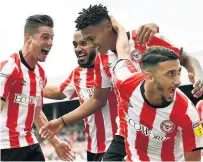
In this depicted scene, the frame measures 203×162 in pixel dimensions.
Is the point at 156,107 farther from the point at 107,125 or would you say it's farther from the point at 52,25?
the point at 52,25

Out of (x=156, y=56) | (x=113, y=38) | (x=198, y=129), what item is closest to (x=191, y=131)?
(x=198, y=129)

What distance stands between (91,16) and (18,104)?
4.14ft

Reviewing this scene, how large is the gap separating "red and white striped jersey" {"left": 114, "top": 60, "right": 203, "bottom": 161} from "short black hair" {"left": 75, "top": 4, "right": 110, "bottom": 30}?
1.89 ft

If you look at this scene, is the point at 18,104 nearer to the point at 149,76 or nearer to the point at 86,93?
the point at 86,93

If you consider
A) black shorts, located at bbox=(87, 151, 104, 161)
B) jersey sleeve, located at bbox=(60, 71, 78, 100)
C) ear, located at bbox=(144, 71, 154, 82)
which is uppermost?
ear, located at bbox=(144, 71, 154, 82)

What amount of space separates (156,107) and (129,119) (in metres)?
0.30

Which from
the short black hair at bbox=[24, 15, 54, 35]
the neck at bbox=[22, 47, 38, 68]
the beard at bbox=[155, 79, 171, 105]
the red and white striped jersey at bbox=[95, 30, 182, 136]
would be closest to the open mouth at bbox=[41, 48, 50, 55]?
the neck at bbox=[22, 47, 38, 68]

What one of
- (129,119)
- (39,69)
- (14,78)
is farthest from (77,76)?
(129,119)

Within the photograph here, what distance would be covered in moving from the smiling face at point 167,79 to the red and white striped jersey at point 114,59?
0.71 m

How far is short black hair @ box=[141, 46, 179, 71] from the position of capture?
3199mm

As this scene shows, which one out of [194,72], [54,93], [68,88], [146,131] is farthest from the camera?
[54,93]

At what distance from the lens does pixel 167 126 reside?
328cm

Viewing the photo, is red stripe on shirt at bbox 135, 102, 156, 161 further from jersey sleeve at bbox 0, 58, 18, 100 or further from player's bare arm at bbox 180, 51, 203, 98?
jersey sleeve at bbox 0, 58, 18, 100

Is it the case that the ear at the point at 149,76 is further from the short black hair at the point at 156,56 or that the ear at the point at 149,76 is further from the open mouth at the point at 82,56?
the open mouth at the point at 82,56
